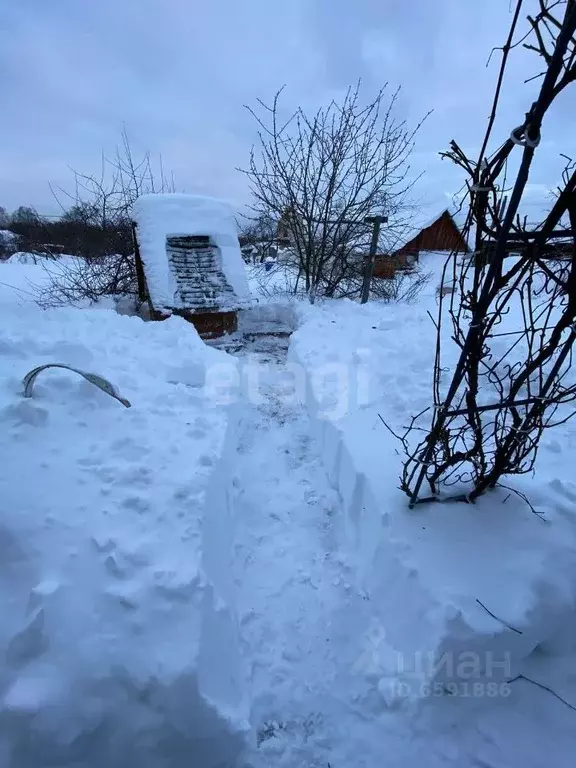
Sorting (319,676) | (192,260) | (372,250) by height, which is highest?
(372,250)

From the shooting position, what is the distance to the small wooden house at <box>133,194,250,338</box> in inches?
258

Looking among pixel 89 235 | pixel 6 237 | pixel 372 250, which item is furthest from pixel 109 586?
pixel 6 237

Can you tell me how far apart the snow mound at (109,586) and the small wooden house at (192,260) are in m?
3.87

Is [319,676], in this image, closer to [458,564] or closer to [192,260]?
[458,564]

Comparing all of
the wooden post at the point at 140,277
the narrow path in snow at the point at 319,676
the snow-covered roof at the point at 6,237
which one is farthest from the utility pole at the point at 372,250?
the snow-covered roof at the point at 6,237

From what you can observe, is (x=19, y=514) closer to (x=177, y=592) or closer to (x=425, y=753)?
(x=177, y=592)

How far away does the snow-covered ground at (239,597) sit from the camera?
4.44 ft

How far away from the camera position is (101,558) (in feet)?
5.52

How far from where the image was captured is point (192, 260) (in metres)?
7.10

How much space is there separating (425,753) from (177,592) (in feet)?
4.00

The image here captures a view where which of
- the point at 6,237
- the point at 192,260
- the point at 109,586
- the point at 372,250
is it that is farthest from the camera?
the point at 6,237

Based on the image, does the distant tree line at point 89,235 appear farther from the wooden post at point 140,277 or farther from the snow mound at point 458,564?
the snow mound at point 458,564

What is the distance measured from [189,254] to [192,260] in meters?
0.15

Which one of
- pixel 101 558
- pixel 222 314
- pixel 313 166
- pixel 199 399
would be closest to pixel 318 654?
pixel 101 558
